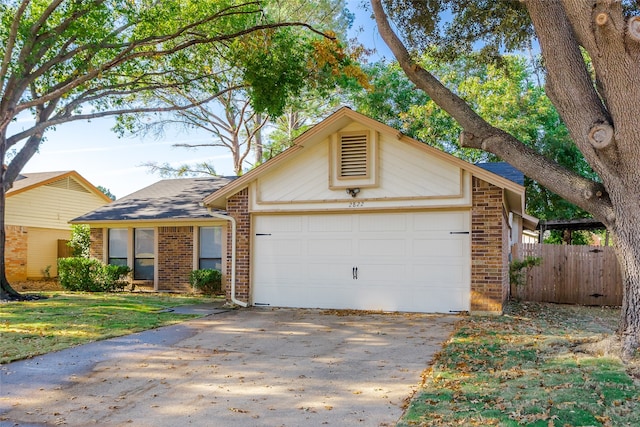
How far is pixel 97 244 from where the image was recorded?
1819cm

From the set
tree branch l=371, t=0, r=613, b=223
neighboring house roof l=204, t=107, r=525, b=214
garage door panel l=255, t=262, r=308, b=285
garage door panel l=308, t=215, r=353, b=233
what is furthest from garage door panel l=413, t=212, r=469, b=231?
tree branch l=371, t=0, r=613, b=223

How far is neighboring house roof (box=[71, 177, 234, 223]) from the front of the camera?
17.0 m

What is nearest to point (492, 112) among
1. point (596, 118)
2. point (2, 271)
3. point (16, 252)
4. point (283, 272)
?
point (283, 272)

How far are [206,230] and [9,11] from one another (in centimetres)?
815

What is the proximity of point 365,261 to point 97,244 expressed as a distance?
10989mm

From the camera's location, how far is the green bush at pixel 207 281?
1597 cm

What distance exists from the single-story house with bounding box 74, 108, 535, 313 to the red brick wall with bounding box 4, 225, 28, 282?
42.5 ft

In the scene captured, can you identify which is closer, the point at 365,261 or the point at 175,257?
the point at 365,261

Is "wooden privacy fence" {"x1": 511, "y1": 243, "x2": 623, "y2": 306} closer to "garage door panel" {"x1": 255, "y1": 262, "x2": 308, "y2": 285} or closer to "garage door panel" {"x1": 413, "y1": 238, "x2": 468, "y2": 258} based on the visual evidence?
"garage door panel" {"x1": 413, "y1": 238, "x2": 468, "y2": 258}

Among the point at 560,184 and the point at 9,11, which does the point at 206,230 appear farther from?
the point at 560,184

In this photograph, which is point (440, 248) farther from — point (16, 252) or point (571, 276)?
point (16, 252)

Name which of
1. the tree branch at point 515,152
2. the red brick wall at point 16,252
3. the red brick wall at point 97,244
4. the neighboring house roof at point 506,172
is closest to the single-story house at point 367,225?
the neighboring house roof at point 506,172

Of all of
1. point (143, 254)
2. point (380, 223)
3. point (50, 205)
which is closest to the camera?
point (380, 223)

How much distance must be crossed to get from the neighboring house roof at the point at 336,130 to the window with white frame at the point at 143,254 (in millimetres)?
5442
